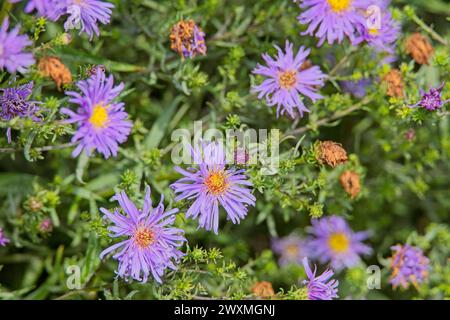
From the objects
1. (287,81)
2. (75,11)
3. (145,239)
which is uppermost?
(75,11)

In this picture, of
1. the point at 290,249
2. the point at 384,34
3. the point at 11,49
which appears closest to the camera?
the point at 11,49

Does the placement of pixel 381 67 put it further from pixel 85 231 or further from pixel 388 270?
pixel 85 231

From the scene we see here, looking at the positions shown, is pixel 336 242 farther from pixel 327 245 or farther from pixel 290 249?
pixel 290 249

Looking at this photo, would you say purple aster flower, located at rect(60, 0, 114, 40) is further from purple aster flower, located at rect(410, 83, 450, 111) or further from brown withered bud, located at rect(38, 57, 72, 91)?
purple aster flower, located at rect(410, 83, 450, 111)

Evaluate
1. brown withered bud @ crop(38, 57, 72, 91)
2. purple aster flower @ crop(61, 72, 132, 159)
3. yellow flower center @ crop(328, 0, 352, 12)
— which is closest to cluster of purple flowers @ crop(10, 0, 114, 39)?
brown withered bud @ crop(38, 57, 72, 91)

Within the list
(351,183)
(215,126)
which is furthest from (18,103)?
(351,183)

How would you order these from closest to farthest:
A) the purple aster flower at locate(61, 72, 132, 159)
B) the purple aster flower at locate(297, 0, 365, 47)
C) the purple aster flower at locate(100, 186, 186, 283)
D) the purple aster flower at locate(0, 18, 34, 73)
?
the purple aster flower at locate(0, 18, 34, 73) < the purple aster flower at locate(61, 72, 132, 159) < the purple aster flower at locate(100, 186, 186, 283) < the purple aster flower at locate(297, 0, 365, 47)

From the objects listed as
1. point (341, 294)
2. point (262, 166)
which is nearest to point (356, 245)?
point (341, 294)
